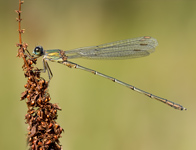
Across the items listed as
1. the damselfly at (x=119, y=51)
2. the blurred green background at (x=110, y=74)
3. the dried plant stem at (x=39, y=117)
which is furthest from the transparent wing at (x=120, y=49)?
the dried plant stem at (x=39, y=117)

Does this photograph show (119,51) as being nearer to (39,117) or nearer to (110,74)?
(110,74)

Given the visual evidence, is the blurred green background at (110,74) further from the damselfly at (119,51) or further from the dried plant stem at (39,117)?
the dried plant stem at (39,117)

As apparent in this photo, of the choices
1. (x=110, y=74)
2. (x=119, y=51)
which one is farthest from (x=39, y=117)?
(x=110, y=74)

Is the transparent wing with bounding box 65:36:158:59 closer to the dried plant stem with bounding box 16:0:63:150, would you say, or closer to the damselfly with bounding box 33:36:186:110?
the damselfly with bounding box 33:36:186:110

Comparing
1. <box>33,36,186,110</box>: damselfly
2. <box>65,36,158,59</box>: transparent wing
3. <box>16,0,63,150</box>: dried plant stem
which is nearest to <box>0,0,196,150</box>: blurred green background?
<box>33,36,186,110</box>: damselfly

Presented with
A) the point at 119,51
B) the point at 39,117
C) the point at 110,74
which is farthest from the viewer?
the point at 110,74
